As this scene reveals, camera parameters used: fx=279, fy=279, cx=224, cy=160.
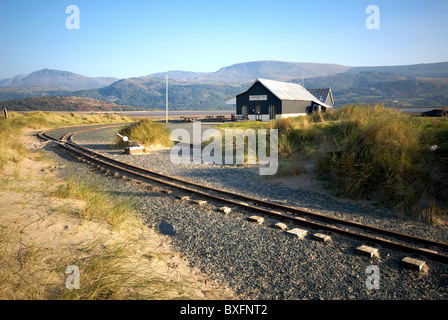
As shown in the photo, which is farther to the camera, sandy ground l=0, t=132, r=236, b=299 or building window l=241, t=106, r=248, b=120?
building window l=241, t=106, r=248, b=120

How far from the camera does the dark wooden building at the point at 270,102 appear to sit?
34.4 m

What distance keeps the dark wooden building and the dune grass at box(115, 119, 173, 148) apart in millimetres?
19513

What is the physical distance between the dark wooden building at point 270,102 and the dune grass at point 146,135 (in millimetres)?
19513

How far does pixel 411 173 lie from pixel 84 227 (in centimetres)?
706

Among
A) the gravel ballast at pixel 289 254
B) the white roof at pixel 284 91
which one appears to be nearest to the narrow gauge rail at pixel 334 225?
the gravel ballast at pixel 289 254

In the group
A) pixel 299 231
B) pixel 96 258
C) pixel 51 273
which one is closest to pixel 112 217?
pixel 96 258

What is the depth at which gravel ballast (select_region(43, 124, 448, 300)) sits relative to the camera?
3.44 m

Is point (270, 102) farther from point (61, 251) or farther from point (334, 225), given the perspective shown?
point (61, 251)

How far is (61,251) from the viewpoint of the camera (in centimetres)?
366

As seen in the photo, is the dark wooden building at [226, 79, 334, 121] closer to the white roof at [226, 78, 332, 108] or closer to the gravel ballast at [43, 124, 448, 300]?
the white roof at [226, 78, 332, 108]

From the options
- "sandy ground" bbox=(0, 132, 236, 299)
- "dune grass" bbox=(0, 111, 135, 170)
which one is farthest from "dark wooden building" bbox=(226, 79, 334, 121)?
"sandy ground" bbox=(0, 132, 236, 299)
